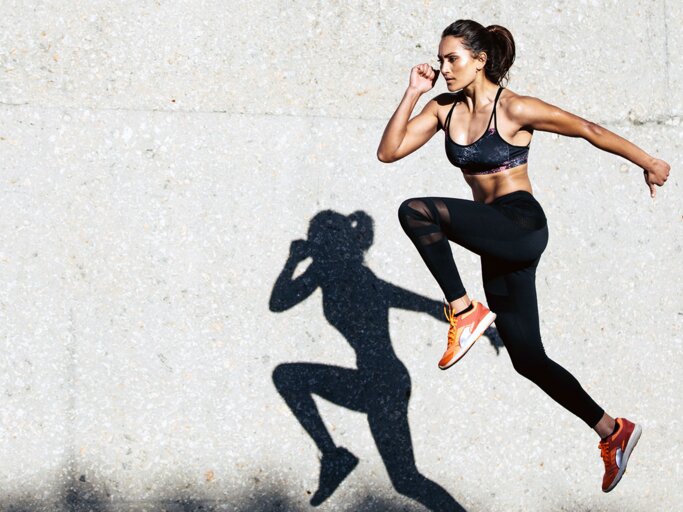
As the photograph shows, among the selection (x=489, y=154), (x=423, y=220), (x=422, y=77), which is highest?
(x=422, y=77)

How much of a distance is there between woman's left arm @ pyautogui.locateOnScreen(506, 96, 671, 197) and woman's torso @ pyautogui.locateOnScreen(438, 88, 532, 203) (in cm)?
5

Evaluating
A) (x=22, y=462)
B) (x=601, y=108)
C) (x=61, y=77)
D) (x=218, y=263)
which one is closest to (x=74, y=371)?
(x=22, y=462)

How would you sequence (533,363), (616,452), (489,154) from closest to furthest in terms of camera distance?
(489,154) < (533,363) < (616,452)

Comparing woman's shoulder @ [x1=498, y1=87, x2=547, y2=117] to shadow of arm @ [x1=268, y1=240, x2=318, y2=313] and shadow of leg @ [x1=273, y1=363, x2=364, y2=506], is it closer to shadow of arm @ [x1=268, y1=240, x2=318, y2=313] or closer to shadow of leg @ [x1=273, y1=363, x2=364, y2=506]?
shadow of arm @ [x1=268, y1=240, x2=318, y2=313]

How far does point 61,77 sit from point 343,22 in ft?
4.51

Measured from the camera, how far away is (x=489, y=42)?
12.6 feet

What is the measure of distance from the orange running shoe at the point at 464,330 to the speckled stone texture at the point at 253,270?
1461mm

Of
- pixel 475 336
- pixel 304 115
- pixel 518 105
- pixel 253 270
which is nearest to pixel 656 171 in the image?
pixel 518 105

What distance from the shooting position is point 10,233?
4.86 m

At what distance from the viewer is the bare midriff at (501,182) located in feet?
12.6

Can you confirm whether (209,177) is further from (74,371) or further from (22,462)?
(22,462)

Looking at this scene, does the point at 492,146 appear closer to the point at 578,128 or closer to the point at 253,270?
the point at 578,128

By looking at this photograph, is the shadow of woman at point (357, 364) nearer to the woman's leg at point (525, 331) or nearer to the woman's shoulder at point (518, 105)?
the woman's leg at point (525, 331)

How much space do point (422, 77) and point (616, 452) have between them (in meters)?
1.64
